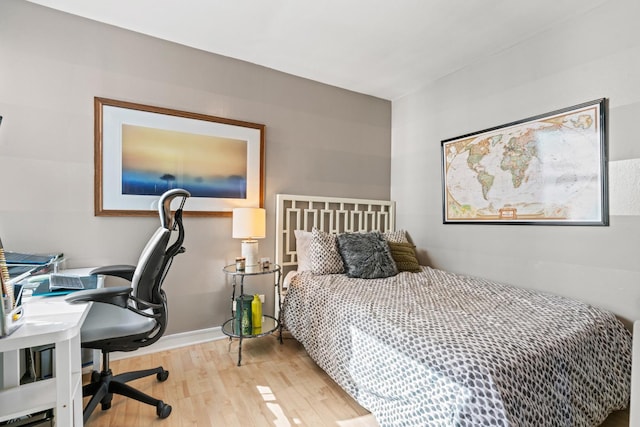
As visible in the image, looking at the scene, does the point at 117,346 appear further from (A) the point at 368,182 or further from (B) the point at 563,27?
(B) the point at 563,27

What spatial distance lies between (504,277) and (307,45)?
8.38 feet

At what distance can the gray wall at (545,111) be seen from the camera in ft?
6.07

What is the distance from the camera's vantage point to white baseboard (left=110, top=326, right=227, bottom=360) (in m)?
2.30

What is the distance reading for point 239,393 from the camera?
1854 mm

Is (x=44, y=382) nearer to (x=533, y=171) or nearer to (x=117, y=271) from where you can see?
(x=117, y=271)

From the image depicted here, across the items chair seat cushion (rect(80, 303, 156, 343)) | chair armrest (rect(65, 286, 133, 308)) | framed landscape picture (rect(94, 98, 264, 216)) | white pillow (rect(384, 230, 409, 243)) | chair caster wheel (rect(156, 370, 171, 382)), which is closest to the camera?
chair armrest (rect(65, 286, 133, 308))

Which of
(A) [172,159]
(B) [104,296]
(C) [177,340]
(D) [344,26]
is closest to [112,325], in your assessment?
(B) [104,296]

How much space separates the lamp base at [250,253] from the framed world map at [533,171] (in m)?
1.88

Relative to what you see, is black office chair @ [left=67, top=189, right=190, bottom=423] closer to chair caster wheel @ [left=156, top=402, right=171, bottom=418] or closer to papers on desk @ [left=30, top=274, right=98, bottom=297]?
chair caster wheel @ [left=156, top=402, right=171, bottom=418]

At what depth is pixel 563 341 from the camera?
1382mm

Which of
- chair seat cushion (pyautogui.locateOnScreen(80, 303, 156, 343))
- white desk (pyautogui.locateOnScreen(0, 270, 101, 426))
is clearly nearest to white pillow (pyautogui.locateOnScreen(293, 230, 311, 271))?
chair seat cushion (pyautogui.locateOnScreen(80, 303, 156, 343))

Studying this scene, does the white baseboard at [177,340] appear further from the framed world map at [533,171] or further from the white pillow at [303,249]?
the framed world map at [533,171]

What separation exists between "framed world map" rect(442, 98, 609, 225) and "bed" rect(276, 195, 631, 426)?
1.99 feet

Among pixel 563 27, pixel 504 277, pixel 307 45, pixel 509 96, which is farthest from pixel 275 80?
pixel 504 277
